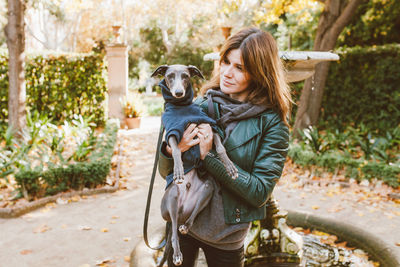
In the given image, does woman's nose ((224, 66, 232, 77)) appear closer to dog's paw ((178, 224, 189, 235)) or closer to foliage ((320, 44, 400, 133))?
dog's paw ((178, 224, 189, 235))

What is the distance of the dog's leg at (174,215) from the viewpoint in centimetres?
175

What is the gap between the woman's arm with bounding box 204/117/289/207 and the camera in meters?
1.79

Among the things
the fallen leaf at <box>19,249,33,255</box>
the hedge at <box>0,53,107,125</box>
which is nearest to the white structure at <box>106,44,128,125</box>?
the hedge at <box>0,53,107,125</box>

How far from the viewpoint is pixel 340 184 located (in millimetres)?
6449

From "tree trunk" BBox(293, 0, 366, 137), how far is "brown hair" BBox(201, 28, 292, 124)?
268 inches

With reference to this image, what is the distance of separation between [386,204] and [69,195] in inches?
206

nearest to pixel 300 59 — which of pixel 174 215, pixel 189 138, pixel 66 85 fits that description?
pixel 189 138

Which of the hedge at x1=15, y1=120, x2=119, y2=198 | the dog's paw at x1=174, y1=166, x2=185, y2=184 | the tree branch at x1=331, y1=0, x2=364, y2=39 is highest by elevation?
the tree branch at x1=331, y1=0, x2=364, y2=39

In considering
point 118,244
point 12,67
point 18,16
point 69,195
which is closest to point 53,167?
point 69,195

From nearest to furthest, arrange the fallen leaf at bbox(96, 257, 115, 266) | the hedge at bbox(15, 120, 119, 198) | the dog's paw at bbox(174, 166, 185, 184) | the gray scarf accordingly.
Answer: the dog's paw at bbox(174, 166, 185, 184) → the gray scarf → the fallen leaf at bbox(96, 257, 115, 266) → the hedge at bbox(15, 120, 119, 198)

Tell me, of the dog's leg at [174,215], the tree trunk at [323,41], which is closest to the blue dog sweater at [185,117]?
the dog's leg at [174,215]

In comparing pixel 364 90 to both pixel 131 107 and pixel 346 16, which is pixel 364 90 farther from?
pixel 131 107

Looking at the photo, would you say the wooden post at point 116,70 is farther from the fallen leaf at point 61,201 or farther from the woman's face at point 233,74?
the woman's face at point 233,74

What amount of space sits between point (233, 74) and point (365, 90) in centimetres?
899
